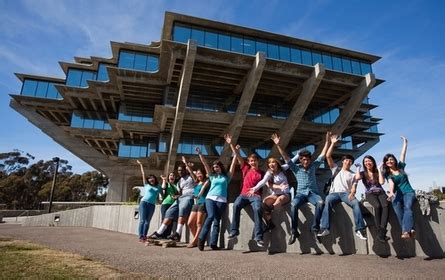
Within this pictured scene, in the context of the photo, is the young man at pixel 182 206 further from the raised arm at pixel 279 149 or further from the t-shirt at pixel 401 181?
the t-shirt at pixel 401 181

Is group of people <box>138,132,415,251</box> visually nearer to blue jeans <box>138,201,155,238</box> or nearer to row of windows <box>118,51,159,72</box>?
blue jeans <box>138,201,155,238</box>

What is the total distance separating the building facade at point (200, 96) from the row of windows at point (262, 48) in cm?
9

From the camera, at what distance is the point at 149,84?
23109 mm

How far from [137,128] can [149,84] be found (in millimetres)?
4017

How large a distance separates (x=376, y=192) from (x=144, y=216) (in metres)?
4.77

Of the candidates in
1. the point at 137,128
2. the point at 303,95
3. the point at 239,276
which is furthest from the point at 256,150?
the point at 239,276

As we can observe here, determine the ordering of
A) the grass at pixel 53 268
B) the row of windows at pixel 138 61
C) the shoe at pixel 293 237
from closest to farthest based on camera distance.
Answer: the grass at pixel 53 268, the shoe at pixel 293 237, the row of windows at pixel 138 61

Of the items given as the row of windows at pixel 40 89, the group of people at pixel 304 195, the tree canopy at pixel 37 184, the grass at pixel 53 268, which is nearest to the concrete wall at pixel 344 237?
the group of people at pixel 304 195

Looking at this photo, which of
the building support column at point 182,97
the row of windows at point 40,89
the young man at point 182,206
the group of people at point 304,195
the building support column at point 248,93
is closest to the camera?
the group of people at point 304,195

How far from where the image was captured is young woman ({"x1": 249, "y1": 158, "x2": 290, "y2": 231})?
17.5ft

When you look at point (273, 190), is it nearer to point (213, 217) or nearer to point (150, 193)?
point (213, 217)

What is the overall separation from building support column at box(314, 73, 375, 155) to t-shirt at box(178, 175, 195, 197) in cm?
2055

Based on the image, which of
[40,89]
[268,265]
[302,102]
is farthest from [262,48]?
[40,89]

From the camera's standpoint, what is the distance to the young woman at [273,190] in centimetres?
532
